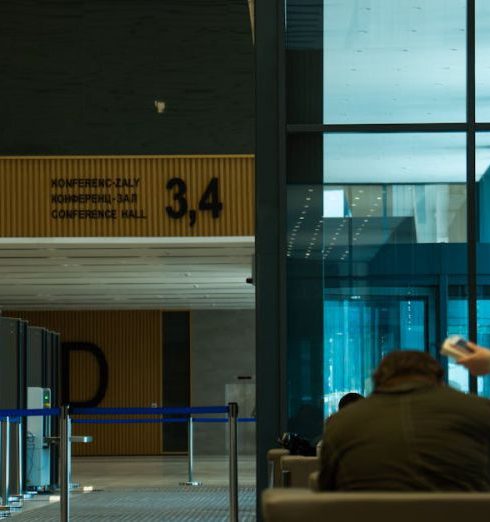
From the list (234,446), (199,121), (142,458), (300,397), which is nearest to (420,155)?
(300,397)

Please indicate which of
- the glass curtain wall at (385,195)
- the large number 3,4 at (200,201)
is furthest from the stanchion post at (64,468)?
the large number 3,4 at (200,201)

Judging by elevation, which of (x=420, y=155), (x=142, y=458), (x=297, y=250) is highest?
(x=420, y=155)

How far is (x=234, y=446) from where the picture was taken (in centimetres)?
1070

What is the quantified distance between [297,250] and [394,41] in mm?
1447

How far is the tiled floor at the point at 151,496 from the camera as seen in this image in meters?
12.3

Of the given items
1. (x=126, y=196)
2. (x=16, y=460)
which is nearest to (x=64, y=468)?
(x=16, y=460)

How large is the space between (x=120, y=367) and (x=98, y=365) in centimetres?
58

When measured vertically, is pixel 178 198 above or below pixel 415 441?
above

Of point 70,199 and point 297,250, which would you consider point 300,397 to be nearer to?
point 297,250

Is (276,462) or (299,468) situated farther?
(276,462)

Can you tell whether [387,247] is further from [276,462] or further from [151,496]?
[151,496]

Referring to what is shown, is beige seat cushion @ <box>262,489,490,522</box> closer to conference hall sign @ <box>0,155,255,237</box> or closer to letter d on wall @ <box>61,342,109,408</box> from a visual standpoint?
conference hall sign @ <box>0,155,255,237</box>

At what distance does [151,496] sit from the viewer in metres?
15.5

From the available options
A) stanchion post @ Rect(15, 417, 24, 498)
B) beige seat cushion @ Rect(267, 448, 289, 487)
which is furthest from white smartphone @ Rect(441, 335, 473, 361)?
stanchion post @ Rect(15, 417, 24, 498)
